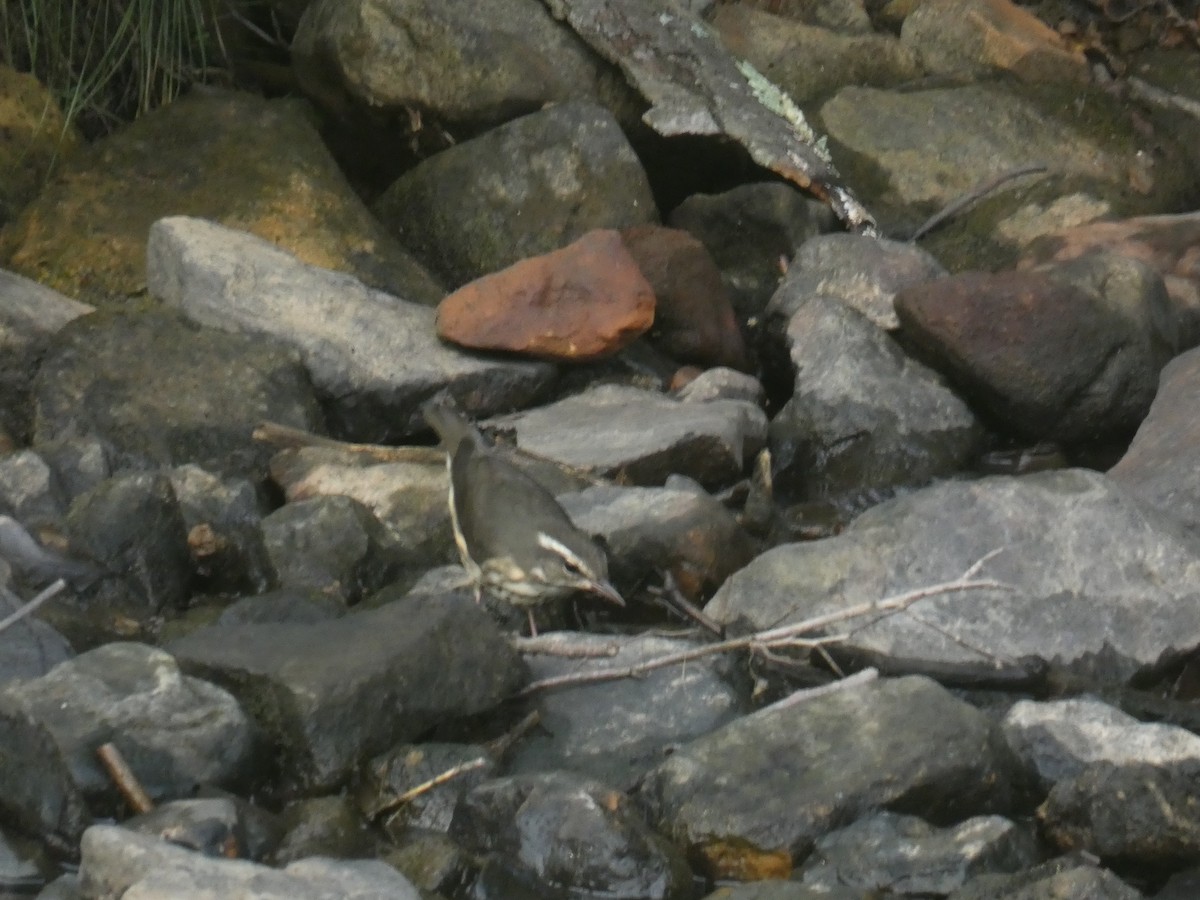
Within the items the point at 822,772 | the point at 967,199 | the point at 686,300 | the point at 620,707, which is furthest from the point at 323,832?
the point at 967,199

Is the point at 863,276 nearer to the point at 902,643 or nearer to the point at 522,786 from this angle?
the point at 902,643

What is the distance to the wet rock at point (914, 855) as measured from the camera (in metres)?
4.17

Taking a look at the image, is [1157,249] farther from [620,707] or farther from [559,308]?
[620,707]

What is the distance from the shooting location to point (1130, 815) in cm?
426

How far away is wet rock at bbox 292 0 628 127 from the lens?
902 cm

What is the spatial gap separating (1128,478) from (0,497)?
4081 millimetres

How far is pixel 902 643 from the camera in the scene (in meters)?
5.54

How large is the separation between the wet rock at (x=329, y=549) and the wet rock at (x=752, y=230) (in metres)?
3.46

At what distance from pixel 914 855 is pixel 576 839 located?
79 centimetres

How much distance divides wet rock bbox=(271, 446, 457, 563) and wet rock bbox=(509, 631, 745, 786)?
3.18ft

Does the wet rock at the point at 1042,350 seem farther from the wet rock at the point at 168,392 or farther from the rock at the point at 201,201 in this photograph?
the wet rock at the point at 168,392

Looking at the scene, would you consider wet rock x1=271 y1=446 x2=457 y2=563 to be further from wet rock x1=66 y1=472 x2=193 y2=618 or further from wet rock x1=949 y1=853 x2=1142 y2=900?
wet rock x1=949 y1=853 x2=1142 y2=900

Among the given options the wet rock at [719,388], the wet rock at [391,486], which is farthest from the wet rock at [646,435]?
the wet rock at [391,486]

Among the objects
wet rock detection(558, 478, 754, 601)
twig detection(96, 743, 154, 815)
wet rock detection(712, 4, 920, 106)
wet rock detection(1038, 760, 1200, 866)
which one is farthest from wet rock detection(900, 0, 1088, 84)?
twig detection(96, 743, 154, 815)
